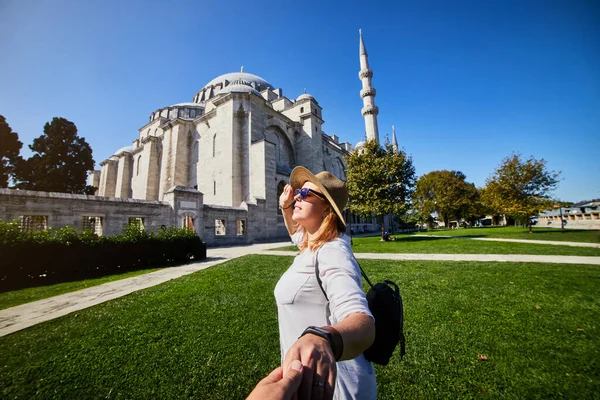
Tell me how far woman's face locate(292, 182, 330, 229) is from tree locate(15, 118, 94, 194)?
126ft

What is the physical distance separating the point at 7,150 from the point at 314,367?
41688mm

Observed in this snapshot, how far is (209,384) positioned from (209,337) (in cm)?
94

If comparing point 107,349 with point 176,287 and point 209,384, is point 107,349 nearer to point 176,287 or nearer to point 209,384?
point 209,384

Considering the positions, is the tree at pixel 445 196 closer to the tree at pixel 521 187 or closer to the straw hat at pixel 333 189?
the tree at pixel 521 187

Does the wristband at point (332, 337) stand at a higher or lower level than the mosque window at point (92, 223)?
lower

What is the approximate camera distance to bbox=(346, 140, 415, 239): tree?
53.9ft

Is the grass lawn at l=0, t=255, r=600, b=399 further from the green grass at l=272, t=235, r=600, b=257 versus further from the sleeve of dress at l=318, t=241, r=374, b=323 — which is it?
the green grass at l=272, t=235, r=600, b=257

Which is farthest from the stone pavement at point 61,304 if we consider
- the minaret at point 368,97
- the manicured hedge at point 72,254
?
the minaret at point 368,97

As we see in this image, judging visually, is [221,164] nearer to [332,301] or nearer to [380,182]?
[380,182]

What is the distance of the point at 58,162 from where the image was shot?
28547 millimetres

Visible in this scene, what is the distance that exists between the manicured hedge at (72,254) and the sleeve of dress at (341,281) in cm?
1024

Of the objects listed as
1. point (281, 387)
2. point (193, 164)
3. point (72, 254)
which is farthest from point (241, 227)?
point (281, 387)

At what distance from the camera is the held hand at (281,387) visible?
0.51 m

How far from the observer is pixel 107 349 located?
3027mm
